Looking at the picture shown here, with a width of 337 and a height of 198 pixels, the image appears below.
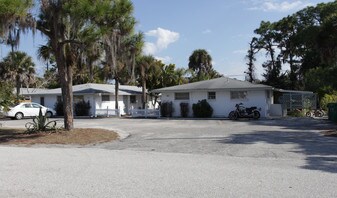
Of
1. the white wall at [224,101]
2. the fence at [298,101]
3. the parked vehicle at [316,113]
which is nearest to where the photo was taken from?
the parked vehicle at [316,113]

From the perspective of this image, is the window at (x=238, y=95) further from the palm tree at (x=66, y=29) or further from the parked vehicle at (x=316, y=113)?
the palm tree at (x=66, y=29)

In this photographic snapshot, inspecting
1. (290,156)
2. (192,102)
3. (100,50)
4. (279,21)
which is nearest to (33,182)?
(290,156)

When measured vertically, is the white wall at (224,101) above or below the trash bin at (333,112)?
above

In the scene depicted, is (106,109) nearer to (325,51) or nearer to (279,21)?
(325,51)

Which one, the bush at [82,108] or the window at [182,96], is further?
the bush at [82,108]

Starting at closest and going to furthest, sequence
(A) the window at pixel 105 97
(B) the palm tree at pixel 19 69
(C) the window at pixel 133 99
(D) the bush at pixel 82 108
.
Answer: (D) the bush at pixel 82 108 < (A) the window at pixel 105 97 < (B) the palm tree at pixel 19 69 < (C) the window at pixel 133 99

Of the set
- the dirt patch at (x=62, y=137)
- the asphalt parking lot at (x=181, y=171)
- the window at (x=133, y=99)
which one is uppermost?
the window at (x=133, y=99)

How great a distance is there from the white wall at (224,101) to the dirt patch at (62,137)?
52.5 ft

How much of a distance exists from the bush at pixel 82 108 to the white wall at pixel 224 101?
803cm

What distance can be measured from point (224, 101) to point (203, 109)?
1.85 meters

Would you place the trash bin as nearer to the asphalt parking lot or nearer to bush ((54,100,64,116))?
the asphalt parking lot

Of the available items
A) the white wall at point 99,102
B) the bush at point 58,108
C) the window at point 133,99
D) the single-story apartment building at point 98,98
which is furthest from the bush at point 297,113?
the bush at point 58,108

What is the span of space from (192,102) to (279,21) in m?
24.7

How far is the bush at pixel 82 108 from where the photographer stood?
3866 cm
